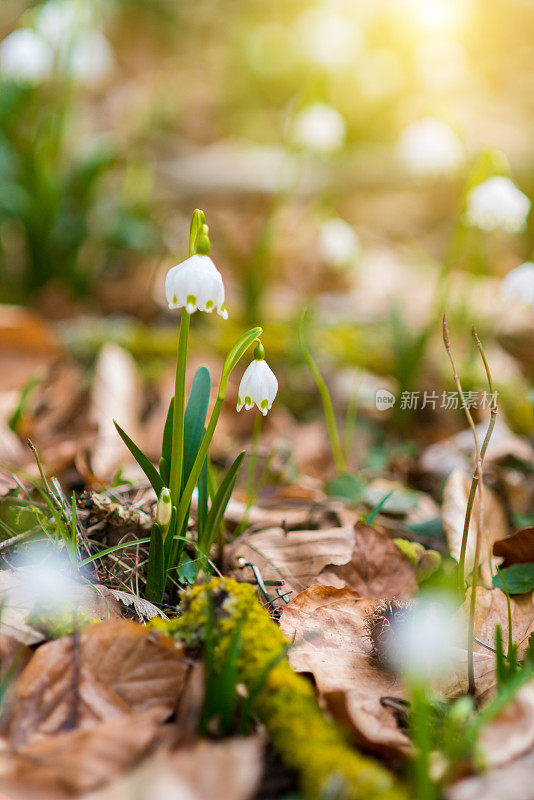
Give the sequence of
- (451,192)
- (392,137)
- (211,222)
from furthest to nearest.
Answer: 1. (392,137)
2. (451,192)
3. (211,222)

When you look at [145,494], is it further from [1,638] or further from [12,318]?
[12,318]

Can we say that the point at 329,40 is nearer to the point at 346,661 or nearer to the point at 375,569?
the point at 375,569

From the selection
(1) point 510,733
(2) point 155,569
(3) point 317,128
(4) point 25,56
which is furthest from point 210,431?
(4) point 25,56

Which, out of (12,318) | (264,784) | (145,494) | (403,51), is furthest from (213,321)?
(403,51)

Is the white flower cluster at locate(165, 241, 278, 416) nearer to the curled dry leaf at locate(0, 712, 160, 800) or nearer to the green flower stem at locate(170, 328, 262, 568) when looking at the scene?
the green flower stem at locate(170, 328, 262, 568)

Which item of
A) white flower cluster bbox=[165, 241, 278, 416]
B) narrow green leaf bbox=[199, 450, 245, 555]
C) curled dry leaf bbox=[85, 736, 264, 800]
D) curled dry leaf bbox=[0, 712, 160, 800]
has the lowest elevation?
curled dry leaf bbox=[0, 712, 160, 800]

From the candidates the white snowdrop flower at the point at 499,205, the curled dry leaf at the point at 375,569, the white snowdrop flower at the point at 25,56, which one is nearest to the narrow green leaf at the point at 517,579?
the curled dry leaf at the point at 375,569

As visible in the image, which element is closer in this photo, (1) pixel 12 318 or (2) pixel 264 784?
(2) pixel 264 784

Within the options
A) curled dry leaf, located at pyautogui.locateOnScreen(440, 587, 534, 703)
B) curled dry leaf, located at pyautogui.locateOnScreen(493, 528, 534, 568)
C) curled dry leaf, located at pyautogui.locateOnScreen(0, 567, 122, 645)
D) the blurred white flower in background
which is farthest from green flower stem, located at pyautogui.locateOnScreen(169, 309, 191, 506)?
the blurred white flower in background
